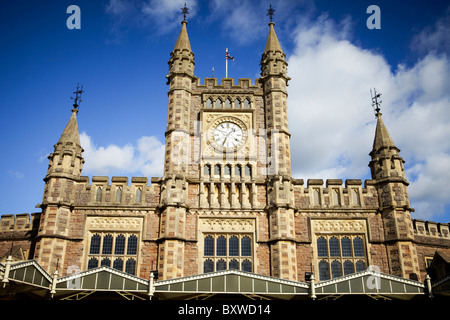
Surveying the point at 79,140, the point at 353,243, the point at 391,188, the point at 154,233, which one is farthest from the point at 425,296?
the point at 79,140

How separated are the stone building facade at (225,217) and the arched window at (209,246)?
0.06m

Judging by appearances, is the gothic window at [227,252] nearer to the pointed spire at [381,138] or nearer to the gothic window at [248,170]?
the gothic window at [248,170]

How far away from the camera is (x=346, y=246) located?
84.1 ft

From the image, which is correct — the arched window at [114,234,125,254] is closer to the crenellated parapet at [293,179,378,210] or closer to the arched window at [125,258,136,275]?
the arched window at [125,258,136,275]

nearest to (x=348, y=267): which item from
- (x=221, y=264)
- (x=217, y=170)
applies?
(x=221, y=264)

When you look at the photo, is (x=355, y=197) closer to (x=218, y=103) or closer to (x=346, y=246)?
(x=346, y=246)

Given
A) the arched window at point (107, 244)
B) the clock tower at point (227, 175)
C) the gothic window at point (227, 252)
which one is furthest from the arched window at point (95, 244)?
the gothic window at point (227, 252)

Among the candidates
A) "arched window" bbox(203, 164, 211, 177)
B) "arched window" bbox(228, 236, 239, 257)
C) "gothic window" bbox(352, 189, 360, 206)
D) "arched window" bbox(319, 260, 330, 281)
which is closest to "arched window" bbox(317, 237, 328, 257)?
"arched window" bbox(319, 260, 330, 281)

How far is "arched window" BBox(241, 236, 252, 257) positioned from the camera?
2530cm

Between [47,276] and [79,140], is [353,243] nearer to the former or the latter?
[47,276]

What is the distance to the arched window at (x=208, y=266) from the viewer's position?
24.8 metres

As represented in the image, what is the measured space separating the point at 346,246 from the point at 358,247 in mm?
736
